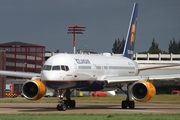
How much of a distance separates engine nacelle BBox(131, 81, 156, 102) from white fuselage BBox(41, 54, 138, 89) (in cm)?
366

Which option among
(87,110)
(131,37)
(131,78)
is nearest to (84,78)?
(87,110)

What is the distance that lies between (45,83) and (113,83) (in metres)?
8.63

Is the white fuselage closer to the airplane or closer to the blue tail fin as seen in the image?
the airplane

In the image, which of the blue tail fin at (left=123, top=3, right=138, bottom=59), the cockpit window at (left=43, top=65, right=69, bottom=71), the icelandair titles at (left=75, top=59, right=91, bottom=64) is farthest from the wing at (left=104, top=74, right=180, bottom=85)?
the blue tail fin at (left=123, top=3, right=138, bottom=59)

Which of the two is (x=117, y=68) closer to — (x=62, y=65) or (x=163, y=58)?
(x=62, y=65)

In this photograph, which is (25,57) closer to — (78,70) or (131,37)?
(131,37)

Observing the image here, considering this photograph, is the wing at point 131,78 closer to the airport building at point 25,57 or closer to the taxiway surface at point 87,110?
the taxiway surface at point 87,110

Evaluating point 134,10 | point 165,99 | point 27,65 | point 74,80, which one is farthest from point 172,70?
point 74,80

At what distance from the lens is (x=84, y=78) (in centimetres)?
5047

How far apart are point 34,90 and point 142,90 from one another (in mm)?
9356

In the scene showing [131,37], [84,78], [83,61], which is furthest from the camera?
[131,37]

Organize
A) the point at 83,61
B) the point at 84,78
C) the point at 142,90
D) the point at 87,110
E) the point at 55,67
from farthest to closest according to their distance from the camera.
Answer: the point at 83,61
the point at 142,90
the point at 84,78
the point at 87,110
the point at 55,67

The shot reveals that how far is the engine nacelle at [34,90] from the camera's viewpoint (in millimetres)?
50312

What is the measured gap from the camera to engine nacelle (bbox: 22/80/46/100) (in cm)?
5031
